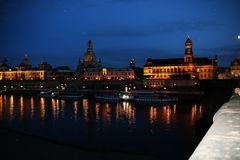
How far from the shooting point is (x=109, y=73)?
113188 mm

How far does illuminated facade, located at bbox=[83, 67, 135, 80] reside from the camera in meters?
110

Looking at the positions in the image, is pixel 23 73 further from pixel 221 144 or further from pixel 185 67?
pixel 221 144

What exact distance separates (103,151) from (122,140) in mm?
3802

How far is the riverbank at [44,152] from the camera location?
21375 millimetres

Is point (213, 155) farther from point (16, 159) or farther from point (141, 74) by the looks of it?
point (141, 74)

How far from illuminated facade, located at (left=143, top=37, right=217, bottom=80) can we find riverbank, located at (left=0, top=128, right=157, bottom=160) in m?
72.2

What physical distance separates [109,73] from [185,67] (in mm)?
27053

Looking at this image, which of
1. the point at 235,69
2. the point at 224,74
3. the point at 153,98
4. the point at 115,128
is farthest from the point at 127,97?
the point at 224,74

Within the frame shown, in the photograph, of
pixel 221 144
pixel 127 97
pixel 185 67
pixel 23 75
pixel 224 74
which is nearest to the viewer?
pixel 221 144

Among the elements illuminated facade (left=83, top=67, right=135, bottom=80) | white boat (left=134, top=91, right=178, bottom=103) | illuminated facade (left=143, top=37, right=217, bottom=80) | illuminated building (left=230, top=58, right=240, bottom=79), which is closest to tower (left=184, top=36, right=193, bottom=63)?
illuminated facade (left=143, top=37, right=217, bottom=80)

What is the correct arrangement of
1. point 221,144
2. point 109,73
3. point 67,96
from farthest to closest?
point 109,73, point 67,96, point 221,144

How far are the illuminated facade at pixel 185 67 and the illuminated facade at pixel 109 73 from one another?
6043 mm

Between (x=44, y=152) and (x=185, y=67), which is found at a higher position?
(x=185, y=67)

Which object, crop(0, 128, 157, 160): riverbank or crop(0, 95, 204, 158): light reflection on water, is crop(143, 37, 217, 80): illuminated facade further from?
crop(0, 128, 157, 160): riverbank
